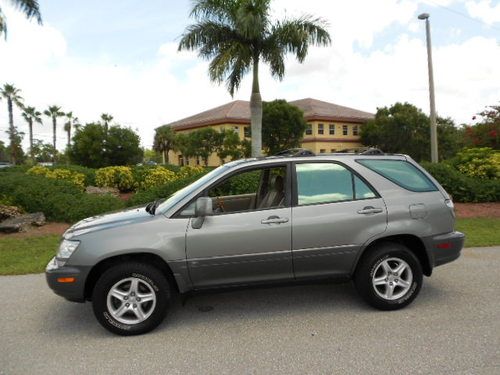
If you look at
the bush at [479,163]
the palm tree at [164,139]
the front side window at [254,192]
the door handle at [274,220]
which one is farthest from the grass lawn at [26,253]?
the palm tree at [164,139]

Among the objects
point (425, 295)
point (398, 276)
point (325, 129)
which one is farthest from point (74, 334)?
point (325, 129)

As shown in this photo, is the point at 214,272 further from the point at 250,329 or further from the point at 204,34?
the point at 204,34

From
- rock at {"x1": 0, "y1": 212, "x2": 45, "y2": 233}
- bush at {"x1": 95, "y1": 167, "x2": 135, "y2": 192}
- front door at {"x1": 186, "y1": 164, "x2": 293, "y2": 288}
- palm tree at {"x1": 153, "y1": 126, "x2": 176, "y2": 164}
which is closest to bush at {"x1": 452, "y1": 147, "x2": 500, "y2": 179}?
front door at {"x1": 186, "y1": 164, "x2": 293, "y2": 288}

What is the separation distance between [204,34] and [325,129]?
32.4 metres

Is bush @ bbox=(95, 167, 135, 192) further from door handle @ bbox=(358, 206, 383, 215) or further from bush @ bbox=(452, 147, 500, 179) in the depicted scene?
door handle @ bbox=(358, 206, 383, 215)

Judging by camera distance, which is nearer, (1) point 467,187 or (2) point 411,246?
(2) point 411,246

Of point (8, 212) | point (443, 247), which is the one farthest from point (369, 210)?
point (8, 212)

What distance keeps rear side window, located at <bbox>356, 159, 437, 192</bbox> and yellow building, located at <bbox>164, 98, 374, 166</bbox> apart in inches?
1542

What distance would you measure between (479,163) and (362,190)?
33.8 feet

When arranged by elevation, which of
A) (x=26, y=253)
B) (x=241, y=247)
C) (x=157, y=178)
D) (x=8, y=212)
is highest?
(x=157, y=178)

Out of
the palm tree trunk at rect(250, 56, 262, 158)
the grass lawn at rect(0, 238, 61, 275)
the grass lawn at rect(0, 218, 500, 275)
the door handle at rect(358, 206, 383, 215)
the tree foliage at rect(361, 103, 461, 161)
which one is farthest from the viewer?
the tree foliage at rect(361, 103, 461, 161)

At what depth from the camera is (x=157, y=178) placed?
14211 millimetres

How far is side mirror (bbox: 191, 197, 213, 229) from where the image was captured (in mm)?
3986

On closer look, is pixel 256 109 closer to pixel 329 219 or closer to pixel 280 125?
pixel 329 219
